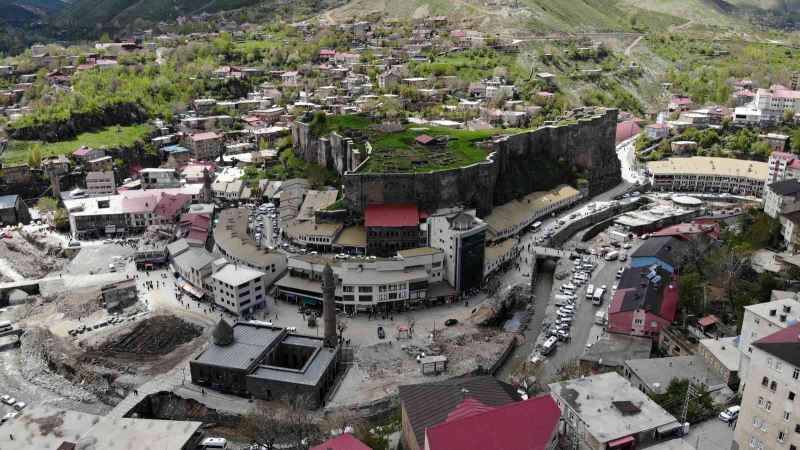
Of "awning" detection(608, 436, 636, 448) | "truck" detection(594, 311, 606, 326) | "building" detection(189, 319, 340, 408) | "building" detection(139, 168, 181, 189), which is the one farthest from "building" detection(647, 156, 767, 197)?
"building" detection(139, 168, 181, 189)

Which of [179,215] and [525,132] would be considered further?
[525,132]

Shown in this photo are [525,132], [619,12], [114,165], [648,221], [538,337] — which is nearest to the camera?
[538,337]

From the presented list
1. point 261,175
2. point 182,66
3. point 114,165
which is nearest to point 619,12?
point 182,66

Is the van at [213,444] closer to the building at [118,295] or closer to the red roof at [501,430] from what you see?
the red roof at [501,430]

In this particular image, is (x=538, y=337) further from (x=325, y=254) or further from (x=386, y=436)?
(x=325, y=254)

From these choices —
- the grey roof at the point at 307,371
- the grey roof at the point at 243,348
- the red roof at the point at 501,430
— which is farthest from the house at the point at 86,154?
the red roof at the point at 501,430

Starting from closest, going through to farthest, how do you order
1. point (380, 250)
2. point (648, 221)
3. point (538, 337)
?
point (538, 337), point (380, 250), point (648, 221)

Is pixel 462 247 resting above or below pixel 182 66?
below
